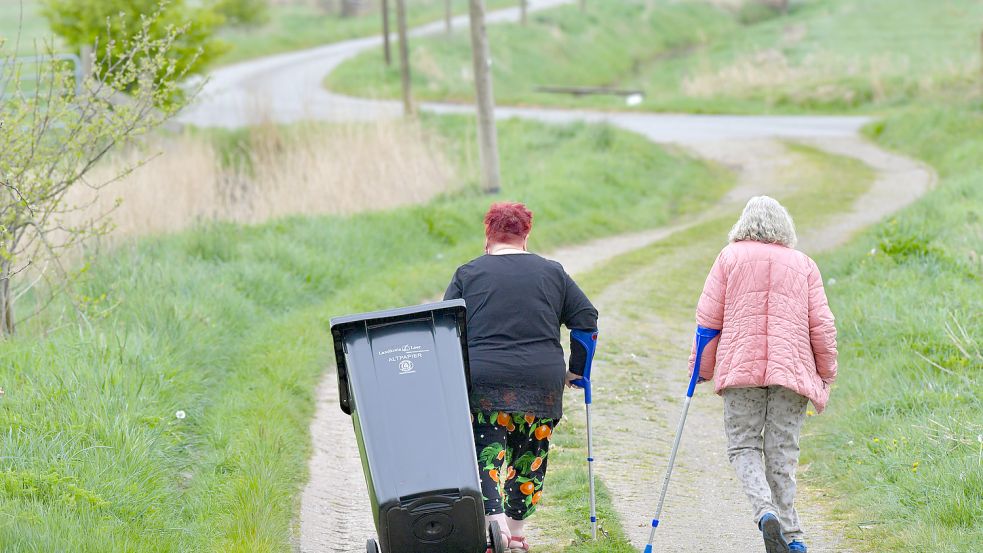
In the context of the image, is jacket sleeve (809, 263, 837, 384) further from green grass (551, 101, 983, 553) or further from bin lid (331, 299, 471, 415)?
bin lid (331, 299, 471, 415)

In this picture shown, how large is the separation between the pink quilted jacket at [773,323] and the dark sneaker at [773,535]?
60cm

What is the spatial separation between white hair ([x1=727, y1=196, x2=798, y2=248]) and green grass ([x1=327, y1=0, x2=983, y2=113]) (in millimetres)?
19536

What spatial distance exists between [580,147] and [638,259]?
8.18m

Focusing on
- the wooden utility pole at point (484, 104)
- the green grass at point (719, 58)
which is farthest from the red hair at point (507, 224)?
the green grass at point (719, 58)

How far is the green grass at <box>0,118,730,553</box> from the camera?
5.82 meters

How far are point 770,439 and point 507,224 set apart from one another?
167cm

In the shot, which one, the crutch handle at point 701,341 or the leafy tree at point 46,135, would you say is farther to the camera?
the leafy tree at point 46,135

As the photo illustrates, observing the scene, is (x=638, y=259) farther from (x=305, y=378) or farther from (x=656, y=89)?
(x=656, y=89)

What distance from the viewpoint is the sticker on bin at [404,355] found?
5.12 m

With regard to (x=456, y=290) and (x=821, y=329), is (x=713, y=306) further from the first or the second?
(x=456, y=290)

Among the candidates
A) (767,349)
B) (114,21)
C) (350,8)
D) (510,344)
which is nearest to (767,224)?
(767,349)

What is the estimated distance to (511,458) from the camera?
18.3 feet

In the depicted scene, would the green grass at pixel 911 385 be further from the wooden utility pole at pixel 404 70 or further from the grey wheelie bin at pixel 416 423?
the wooden utility pole at pixel 404 70

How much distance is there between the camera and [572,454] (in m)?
7.60
